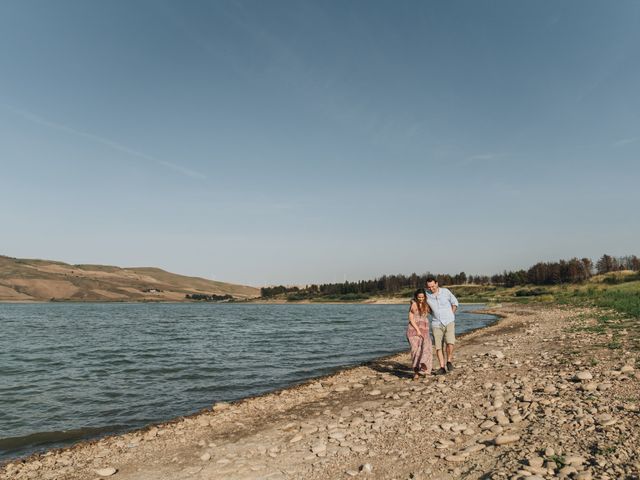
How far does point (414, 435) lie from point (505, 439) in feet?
6.50

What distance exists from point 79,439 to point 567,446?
12249 millimetres

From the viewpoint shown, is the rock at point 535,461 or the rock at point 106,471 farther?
the rock at point 106,471

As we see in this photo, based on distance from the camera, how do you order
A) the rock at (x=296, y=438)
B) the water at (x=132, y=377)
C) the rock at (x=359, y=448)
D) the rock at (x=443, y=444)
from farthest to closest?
the water at (x=132, y=377), the rock at (x=296, y=438), the rock at (x=359, y=448), the rock at (x=443, y=444)

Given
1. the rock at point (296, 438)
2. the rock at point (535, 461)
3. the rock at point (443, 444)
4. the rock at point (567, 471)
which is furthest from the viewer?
the rock at point (296, 438)

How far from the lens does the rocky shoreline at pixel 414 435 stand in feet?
21.9

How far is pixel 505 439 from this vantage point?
7.38m

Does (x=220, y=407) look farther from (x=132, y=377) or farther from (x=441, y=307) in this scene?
(x=132, y=377)

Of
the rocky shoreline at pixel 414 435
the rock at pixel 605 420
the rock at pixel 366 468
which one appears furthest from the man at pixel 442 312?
the rock at pixel 366 468

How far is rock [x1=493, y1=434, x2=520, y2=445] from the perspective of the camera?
7.34 m

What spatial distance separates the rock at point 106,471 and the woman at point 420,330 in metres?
10.0

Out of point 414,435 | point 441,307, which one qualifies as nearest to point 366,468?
point 414,435

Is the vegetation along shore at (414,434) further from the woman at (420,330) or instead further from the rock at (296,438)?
the woman at (420,330)

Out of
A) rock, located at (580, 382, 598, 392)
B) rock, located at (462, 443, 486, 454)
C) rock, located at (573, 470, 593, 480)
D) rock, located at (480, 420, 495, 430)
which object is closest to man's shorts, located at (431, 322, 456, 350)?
rock, located at (580, 382, 598, 392)

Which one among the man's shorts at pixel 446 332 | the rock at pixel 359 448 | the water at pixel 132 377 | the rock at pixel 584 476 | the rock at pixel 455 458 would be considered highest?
the man's shorts at pixel 446 332
